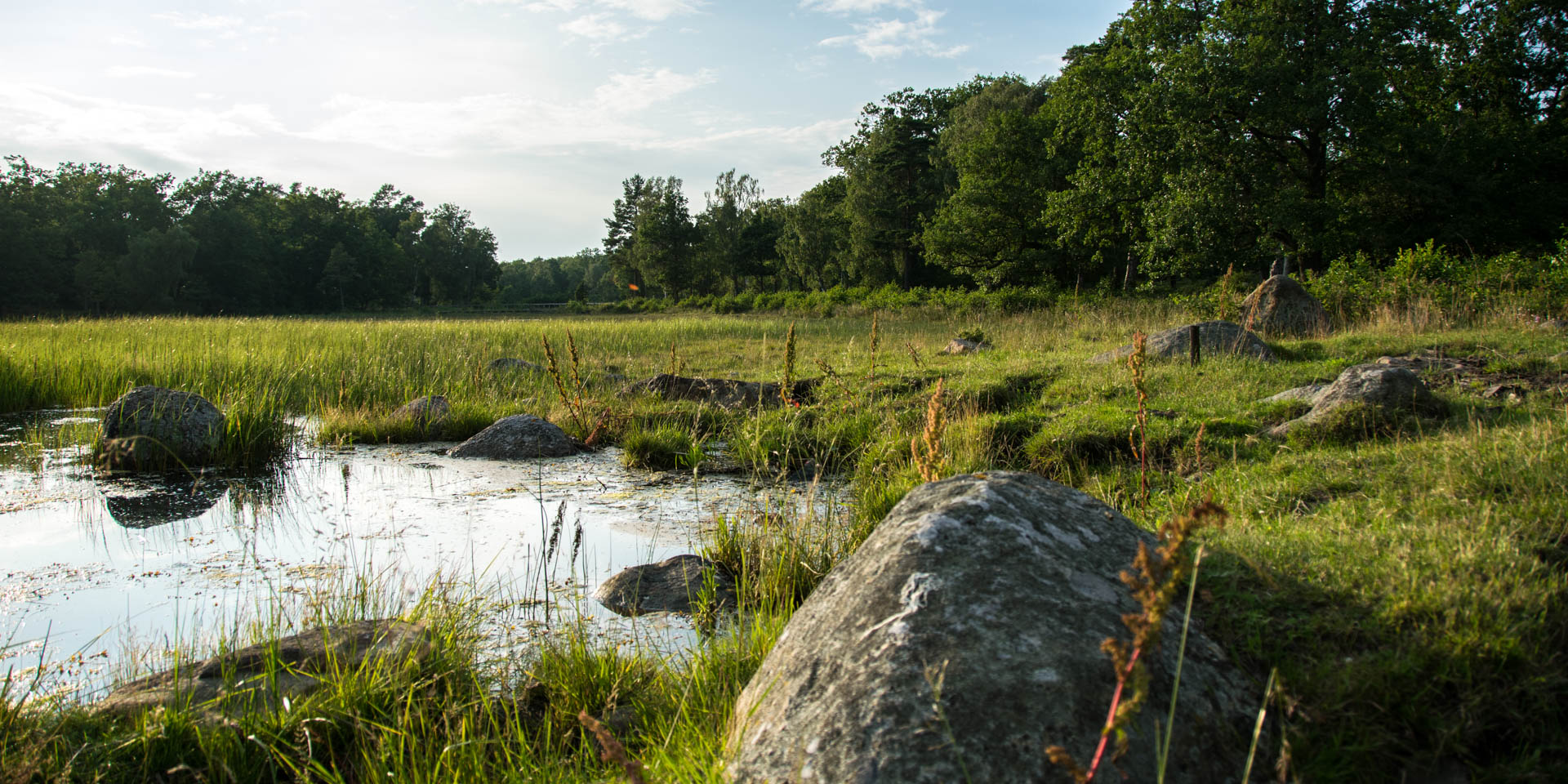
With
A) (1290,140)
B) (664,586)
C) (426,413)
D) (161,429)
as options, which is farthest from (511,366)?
(1290,140)

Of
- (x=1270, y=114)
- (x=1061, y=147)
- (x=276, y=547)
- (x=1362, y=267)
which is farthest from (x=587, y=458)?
(x=1061, y=147)

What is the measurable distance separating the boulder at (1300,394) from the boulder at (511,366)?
9.56 m

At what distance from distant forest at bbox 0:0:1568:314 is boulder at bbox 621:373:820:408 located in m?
15.1

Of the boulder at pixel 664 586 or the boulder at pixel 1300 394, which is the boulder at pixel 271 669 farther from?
the boulder at pixel 1300 394

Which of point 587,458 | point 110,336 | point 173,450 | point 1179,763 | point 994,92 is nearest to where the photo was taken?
point 1179,763

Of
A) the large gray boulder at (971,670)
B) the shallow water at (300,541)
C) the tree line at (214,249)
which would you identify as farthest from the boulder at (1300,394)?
the tree line at (214,249)

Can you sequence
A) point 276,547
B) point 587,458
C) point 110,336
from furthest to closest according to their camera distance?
point 110,336 → point 587,458 → point 276,547

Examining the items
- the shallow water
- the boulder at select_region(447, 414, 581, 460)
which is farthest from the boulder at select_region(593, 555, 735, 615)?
the boulder at select_region(447, 414, 581, 460)

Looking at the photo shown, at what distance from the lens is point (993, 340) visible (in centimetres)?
1457

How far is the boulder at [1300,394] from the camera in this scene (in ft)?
19.5

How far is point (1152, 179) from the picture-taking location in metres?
22.0

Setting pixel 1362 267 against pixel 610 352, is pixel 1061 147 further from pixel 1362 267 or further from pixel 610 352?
pixel 610 352

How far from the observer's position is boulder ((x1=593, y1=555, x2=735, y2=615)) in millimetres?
3688

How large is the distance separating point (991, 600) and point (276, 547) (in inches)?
170
